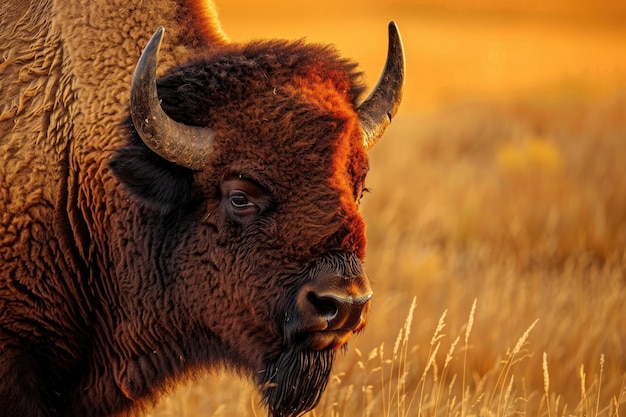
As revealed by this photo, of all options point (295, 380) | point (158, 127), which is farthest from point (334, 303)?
point (158, 127)

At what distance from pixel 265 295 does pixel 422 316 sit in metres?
2.93

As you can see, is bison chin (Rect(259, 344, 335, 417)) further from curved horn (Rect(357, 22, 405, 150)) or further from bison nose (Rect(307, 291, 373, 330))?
curved horn (Rect(357, 22, 405, 150))

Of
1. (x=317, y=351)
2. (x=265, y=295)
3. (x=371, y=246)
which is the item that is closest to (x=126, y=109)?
(x=265, y=295)

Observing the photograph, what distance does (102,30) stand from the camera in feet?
13.5

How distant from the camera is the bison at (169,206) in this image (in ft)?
11.5

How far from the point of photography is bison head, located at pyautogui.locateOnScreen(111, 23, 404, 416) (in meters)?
3.43

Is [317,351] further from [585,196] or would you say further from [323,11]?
[323,11]

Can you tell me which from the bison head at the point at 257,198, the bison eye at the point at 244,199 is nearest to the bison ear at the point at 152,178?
the bison head at the point at 257,198

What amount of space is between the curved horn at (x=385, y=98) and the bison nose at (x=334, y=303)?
867 millimetres

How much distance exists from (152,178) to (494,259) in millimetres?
4662

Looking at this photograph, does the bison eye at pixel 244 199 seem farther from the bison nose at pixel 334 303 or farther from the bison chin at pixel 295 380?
the bison chin at pixel 295 380

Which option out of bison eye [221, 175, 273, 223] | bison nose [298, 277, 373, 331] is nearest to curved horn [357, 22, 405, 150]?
bison eye [221, 175, 273, 223]

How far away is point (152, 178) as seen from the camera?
3650 mm

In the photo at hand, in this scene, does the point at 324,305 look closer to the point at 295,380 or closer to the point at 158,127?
the point at 295,380
